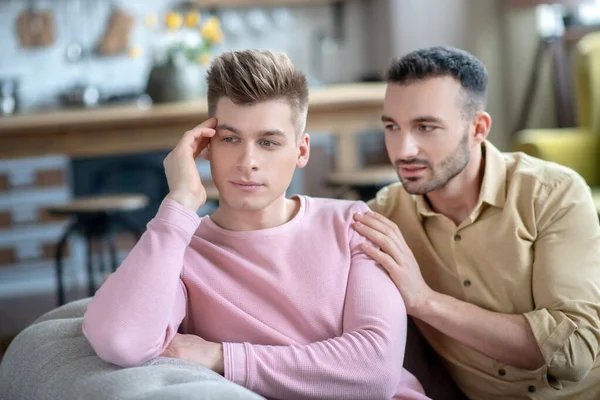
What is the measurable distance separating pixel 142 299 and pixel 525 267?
0.78m

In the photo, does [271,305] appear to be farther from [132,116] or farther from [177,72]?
→ [177,72]

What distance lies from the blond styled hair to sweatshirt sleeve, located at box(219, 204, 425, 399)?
388 millimetres

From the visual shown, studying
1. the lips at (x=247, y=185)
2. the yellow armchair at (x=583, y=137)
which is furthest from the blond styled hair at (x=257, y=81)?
the yellow armchair at (x=583, y=137)

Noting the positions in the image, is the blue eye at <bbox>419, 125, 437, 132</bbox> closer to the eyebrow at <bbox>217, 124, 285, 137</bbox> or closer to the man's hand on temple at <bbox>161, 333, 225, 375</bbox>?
the eyebrow at <bbox>217, 124, 285, 137</bbox>

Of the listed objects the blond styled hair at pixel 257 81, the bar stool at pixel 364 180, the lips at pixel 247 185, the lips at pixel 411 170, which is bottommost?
the bar stool at pixel 364 180

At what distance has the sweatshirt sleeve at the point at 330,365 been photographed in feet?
4.33

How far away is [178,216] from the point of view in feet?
4.40

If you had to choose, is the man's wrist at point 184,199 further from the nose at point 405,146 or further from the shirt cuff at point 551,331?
the shirt cuff at point 551,331

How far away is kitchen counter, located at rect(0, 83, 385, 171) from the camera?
3.65 meters

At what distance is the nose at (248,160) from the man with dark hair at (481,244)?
25 cm

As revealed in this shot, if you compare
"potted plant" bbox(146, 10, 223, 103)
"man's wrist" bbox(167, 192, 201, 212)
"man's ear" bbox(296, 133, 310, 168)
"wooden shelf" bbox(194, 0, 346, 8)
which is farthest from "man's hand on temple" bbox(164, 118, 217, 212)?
"wooden shelf" bbox(194, 0, 346, 8)

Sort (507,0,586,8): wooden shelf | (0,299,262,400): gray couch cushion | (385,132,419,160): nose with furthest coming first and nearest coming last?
(507,0,586,8): wooden shelf, (385,132,419,160): nose, (0,299,262,400): gray couch cushion

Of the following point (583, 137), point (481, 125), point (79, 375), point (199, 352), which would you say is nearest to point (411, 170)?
point (481, 125)

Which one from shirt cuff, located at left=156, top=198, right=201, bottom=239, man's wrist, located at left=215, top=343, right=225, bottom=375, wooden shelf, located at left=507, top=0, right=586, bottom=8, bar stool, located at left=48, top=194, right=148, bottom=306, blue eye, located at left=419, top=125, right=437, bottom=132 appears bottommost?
bar stool, located at left=48, top=194, right=148, bottom=306
